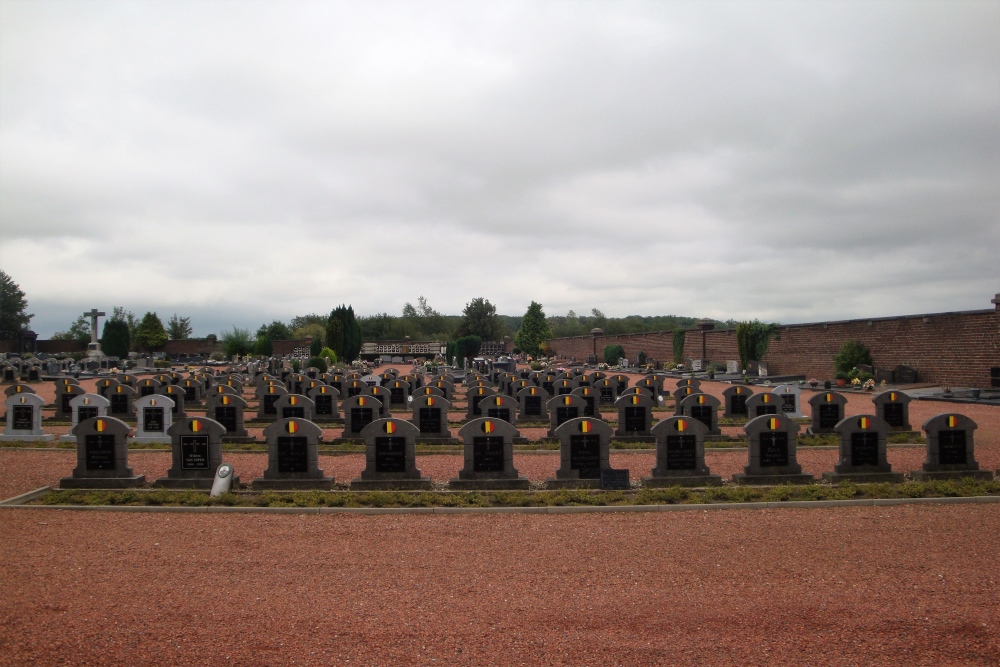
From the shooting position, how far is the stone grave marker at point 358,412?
55.2 ft

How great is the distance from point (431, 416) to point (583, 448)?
598cm

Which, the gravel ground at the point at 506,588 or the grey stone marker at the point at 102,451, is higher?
the grey stone marker at the point at 102,451

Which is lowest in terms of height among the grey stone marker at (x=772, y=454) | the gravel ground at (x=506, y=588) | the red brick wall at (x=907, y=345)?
the gravel ground at (x=506, y=588)

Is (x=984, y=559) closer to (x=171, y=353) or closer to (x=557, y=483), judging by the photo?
(x=557, y=483)

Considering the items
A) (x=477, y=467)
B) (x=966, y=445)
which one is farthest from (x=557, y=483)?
(x=966, y=445)

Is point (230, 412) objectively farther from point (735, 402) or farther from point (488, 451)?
point (735, 402)

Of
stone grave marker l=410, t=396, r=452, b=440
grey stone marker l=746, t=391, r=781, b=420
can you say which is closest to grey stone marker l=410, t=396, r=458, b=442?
stone grave marker l=410, t=396, r=452, b=440

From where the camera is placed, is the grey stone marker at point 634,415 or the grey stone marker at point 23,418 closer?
the grey stone marker at point 23,418

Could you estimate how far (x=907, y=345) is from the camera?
31.0 metres

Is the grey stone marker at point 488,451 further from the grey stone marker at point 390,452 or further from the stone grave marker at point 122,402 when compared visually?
the stone grave marker at point 122,402

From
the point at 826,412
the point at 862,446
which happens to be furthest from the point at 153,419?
the point at 826,412

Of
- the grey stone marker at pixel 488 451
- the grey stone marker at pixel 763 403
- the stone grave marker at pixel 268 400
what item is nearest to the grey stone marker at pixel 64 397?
the stone grave marker at pixel 268 400

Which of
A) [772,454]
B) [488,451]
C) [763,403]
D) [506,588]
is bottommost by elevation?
[506,588]

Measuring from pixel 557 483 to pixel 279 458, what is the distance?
14.3 feet
